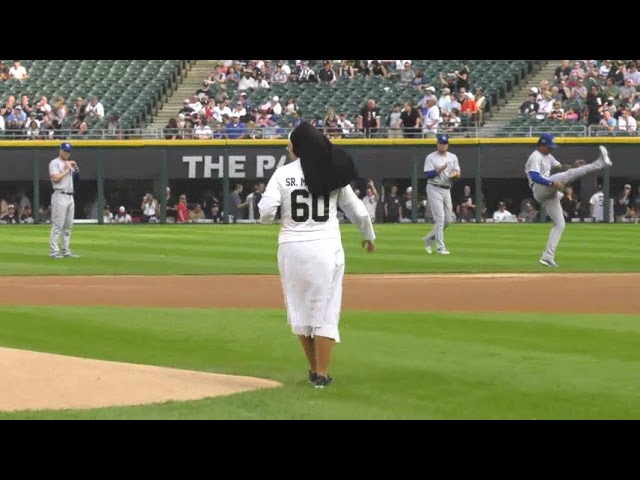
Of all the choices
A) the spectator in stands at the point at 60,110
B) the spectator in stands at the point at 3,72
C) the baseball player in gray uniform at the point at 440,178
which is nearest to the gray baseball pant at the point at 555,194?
the baseball player in gray uniform at the point at 440,178

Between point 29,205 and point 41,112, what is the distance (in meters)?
2.74

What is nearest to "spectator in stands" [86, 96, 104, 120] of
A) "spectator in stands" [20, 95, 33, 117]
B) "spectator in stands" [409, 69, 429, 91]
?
"spectator in stands" [20, 95, 33, 117]

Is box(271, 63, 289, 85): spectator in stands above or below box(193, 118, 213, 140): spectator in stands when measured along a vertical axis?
above

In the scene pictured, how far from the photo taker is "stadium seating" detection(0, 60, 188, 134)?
3659 cm

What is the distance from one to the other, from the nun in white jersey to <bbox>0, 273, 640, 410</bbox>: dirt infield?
0.58m

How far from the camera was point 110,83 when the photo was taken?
124 feet

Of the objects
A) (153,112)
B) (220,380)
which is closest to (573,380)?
(220,380)

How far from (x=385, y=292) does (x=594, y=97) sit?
19127 millimetres

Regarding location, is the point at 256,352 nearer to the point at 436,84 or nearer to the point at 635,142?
the point at 635,142

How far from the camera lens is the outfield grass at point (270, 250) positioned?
1869cm

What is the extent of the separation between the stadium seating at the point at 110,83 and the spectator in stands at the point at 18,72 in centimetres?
20

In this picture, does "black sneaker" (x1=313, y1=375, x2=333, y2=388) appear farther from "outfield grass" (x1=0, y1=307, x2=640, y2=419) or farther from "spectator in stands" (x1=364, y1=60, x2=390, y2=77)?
"spectator in stands" (x1=364, y1=60, x2=390, y2=77)

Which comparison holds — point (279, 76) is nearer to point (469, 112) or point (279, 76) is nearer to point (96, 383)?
point (469, 112)

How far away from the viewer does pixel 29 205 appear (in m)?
33.7
